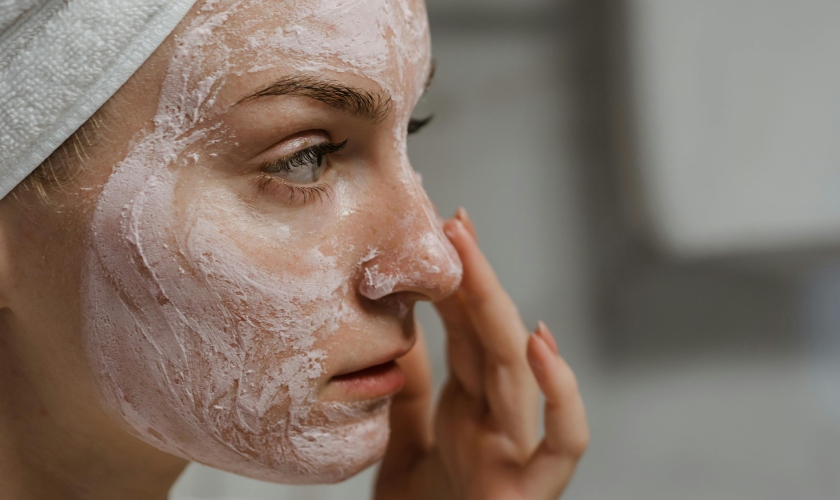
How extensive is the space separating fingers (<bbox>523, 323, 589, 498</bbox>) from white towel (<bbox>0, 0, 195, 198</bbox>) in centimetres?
45

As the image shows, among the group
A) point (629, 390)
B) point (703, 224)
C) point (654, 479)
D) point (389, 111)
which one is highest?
point (389, 111)

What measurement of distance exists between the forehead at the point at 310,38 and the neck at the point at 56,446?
307mm

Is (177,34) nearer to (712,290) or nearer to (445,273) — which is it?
(445,273)

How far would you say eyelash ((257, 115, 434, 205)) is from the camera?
535 mm

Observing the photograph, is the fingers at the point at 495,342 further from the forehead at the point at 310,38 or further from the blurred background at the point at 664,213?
the blurred background at the point at 664,213

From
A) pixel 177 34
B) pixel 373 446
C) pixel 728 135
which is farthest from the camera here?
pixel 728 135

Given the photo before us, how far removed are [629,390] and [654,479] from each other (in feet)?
0.48

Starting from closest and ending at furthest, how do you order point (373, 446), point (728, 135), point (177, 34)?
point (177, 34)
point (373, 446)
point (728, 135)

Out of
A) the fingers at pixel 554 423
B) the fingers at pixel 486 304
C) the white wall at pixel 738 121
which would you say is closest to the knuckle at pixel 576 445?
the fingers at pixel 554 423

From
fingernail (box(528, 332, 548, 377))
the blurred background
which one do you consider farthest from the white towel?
the blurred background

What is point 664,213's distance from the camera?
3.82 feet

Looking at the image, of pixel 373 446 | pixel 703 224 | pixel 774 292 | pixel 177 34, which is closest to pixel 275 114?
pixel 177 34

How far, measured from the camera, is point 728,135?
114cm

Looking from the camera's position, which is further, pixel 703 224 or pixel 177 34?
pixel 703 224
